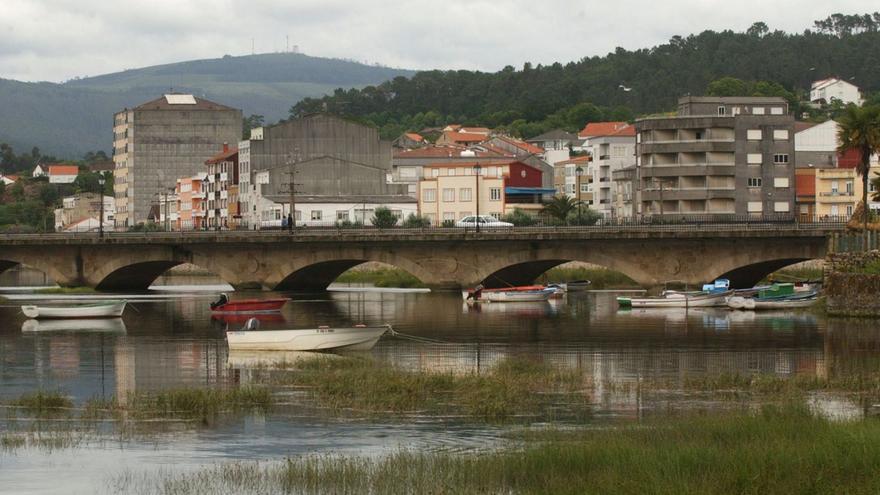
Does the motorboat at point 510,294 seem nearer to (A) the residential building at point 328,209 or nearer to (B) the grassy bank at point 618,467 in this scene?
(A) the residential building at point 328,209

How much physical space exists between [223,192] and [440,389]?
13313 centimetres

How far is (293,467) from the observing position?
95.3 feet

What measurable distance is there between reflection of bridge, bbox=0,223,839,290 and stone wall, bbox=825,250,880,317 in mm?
13170

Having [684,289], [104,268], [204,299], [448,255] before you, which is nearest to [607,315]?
[684,289]

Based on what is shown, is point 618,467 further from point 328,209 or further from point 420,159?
point 420,159

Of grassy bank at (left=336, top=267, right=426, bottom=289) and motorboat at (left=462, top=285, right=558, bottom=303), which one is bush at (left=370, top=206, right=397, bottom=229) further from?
motorboat at (left=462, top=285, right=558, bottom=303)

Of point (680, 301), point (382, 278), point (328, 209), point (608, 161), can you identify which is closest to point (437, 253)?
point (680, 301)

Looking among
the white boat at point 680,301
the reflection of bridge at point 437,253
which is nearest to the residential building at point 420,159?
the reflection of bridge at point 437,253

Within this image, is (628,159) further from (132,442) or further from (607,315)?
(132,442)

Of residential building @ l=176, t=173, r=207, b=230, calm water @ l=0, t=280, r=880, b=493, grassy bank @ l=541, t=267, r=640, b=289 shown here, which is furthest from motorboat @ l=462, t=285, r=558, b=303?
residential building @ l=176, t=173, r=207, b=230

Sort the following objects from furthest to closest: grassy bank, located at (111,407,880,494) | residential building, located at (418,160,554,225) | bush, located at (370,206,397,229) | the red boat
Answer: residential building, located at (418,160,554,225), bush, located at (370,206,397,229), the red boat, grassy bank, located at (111,407,880,494)

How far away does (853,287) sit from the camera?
229 feet

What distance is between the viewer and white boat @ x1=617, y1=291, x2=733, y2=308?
263 ft

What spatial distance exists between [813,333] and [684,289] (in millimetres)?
26815
